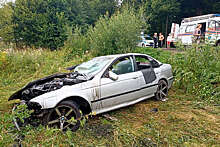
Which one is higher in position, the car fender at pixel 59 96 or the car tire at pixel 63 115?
the car fender at pixel 59 96

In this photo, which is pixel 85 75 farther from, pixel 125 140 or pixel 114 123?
pixel 125 140

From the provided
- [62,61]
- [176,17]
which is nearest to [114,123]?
[62,61]

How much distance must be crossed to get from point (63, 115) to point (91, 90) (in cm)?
72

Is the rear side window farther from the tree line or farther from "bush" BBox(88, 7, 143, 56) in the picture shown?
"bush" BBox(88, 7, 143, 56)

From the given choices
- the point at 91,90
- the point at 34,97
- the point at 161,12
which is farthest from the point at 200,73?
the point at 161,12

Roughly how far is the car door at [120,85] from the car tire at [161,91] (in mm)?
994

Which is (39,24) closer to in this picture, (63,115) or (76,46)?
(76,46)

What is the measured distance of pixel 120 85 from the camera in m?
3.52

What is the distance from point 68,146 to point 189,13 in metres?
25.8

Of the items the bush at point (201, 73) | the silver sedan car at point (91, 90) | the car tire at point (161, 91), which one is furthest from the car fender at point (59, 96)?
the bush at point (201, 73)

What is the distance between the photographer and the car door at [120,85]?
10.9ft

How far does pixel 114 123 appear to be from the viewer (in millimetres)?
3260

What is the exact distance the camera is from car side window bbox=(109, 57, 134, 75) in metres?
3.71

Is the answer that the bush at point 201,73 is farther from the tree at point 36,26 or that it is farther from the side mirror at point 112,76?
the tree at point 36,26
